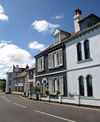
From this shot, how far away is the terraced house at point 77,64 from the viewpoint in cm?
2041

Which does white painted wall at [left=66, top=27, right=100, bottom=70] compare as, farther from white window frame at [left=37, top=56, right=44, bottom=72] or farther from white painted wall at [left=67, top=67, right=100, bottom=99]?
white window frame at [left=37, top=56, right=44, bottom=72]

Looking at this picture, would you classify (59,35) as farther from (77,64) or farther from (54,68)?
(77,64)

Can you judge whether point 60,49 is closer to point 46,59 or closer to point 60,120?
point 46,59

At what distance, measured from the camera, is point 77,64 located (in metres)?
23.5

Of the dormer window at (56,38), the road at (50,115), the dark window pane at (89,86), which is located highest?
the dormer window at (56,38)

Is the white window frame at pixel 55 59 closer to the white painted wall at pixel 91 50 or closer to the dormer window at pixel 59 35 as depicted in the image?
the white painted wall at pixel 91 50

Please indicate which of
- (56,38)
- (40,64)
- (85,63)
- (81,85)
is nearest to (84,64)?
(85,63)

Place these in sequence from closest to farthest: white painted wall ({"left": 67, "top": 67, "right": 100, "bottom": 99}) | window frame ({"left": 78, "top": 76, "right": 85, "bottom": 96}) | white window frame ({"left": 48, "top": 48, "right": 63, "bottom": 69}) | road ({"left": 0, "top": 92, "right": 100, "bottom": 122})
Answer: road ({"left": 0, "top": 92, "right": 100, "bottom": 122}) < white painted wall ({"left": 67, "top": 67, "right": 100, "bottom": 99}) < window frame ({"left": 78, "top": 76, "right": 85, "bottom": 96}) < white window frame ({"left": 48, "top": 48, "right": 63, "bottom": 69})

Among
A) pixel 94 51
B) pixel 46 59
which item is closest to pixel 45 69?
pixel 46 59

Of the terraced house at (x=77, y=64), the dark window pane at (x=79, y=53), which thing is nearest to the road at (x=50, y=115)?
the terraced house at (x=77, y=64)

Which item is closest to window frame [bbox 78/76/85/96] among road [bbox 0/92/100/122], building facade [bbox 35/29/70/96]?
building facade [bbox 35/29/70/96]

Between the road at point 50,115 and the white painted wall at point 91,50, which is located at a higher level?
the white painted wall at point 91,50

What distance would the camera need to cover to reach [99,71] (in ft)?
64.9

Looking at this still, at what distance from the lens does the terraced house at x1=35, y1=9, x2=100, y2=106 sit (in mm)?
20406
